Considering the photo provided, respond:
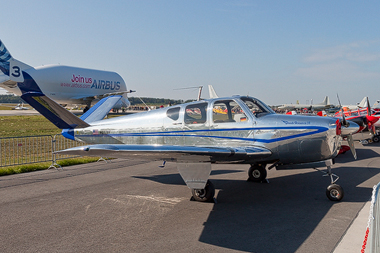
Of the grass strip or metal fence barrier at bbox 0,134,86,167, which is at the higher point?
metal fence barrier at bbox 0,134,86,167

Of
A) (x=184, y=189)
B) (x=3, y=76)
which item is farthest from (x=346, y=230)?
(x=3, y=76)

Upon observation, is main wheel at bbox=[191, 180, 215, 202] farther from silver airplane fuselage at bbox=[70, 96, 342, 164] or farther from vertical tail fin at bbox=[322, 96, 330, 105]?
vertical tail fin at bbox=[322, 96, 330, 105]

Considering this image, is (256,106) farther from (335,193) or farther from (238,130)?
(335,193)

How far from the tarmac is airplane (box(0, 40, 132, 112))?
29.3m

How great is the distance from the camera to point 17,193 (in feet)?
23.4

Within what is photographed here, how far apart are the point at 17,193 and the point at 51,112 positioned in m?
2.20

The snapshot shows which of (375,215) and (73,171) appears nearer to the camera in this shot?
(375,215)

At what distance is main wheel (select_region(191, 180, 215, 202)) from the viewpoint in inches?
253

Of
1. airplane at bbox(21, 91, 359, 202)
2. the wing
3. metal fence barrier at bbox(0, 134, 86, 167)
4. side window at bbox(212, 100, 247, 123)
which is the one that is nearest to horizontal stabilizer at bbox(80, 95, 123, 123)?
airplane at bbox(21, 91, 359, 202)

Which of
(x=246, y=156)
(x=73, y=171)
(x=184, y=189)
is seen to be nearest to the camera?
(x=246, y=156)

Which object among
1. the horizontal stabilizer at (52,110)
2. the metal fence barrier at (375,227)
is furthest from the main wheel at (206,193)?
Result: the horizontal stabilizer at (52,110)

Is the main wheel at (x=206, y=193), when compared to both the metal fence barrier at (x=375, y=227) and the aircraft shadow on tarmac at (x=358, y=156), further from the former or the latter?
the aircraft shadow on tarmac at (x=358, y=156)

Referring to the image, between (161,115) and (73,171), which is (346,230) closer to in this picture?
(161,115)

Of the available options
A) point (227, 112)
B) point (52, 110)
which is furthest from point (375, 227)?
point (52, 110)
